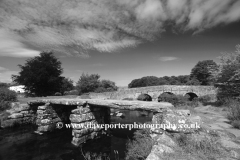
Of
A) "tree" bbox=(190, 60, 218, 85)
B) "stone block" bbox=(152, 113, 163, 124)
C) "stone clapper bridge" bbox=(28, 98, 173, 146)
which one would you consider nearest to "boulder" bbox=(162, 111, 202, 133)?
"stone block" bbox=(152, 113, 163, 124)

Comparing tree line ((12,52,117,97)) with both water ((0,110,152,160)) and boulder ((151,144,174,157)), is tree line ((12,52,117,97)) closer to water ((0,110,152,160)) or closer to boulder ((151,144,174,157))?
water ((0,110,152,160))

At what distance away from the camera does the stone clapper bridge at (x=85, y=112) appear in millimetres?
4366

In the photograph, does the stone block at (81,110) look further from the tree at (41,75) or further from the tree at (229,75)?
the tree at (41,75)

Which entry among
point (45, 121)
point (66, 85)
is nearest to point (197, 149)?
point (45, 121)

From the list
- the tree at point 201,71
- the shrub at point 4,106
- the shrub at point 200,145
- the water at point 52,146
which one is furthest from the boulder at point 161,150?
the tree at point 201,71

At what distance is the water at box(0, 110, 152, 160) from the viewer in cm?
479

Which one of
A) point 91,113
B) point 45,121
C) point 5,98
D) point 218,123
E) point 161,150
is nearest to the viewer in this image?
point 161,150

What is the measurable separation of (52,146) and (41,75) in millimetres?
14549

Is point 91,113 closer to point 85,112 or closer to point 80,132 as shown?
A: point 85,112

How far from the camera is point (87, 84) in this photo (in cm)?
2444

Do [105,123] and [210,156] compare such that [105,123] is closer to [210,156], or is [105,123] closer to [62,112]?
[62,112]

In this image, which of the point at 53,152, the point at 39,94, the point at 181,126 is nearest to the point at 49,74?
the point at 39,94

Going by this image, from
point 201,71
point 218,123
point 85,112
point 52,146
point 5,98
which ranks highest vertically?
point 201,71

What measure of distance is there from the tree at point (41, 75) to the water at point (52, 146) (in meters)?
11.4
